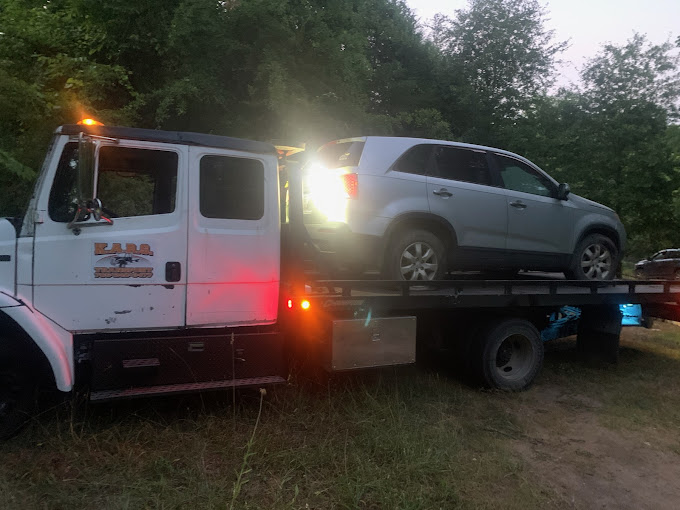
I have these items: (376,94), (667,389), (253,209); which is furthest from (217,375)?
(376,94)

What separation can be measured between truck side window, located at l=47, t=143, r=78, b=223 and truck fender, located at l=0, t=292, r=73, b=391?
0.69 m

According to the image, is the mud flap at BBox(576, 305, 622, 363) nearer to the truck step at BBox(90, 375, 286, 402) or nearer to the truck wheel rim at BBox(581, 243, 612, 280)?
the truck wheel rim at BBox(581, 243, 612, 280)

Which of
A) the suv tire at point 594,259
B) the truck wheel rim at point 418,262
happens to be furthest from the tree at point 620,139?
the truck wheel rim at point 418,262

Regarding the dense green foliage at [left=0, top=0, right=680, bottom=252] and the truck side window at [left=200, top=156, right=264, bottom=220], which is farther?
the dense green foliage at [left=0, top=0, right=680, bottom=252]

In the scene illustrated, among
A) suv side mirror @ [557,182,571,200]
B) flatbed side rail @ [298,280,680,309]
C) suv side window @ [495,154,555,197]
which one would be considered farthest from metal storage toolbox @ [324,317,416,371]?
suv side mirror @ [557,182,571,200]

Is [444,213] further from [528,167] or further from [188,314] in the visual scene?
[188,314]

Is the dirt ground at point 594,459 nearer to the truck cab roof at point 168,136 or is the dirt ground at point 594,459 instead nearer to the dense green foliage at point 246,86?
the truck cab roof at point 168,136

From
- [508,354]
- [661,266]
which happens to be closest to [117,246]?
[508,354]

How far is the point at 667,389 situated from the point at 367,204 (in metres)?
4.21

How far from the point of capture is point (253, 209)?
15.0 ft

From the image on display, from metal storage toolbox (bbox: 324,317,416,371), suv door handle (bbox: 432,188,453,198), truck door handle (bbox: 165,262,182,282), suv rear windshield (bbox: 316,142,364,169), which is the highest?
suv rear windshield (bbox: 316,142,364,169)

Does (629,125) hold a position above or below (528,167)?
above

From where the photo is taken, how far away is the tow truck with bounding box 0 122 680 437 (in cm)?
399

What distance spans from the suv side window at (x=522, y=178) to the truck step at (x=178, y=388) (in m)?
3.59
